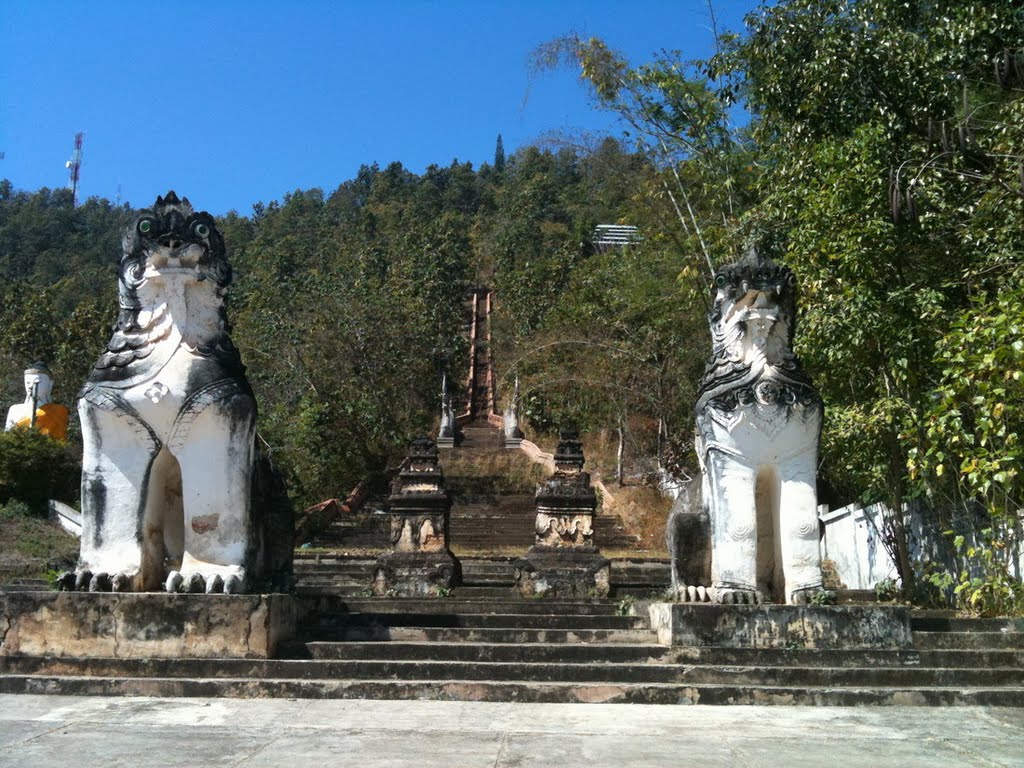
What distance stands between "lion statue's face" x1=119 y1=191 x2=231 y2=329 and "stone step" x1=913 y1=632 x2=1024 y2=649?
17.6 feet

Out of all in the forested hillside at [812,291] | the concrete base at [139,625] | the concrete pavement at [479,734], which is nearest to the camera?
the concrete pavement at [479,734]

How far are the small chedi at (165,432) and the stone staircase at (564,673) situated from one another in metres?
0.55

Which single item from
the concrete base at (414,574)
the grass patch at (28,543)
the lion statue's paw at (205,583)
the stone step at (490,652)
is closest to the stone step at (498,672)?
the stone step at (490,652)

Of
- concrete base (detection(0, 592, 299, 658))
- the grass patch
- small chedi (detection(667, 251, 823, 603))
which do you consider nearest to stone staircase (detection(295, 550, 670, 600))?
the grass patch

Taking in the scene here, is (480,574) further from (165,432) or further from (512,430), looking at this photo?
(512,430)

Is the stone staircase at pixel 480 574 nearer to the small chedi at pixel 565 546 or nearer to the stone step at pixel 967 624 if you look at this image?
the small chedi at pixel 565 546

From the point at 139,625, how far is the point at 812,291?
740 centimetres

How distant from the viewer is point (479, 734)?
15.9ft

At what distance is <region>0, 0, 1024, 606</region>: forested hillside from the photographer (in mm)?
9391

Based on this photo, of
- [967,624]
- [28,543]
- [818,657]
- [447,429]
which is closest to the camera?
[818,657]

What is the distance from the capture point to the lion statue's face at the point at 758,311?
6.97 m

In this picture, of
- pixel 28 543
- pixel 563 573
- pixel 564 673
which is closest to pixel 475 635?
pixel 564 673

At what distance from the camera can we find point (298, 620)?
277 inches

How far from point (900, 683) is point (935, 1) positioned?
862 cm
